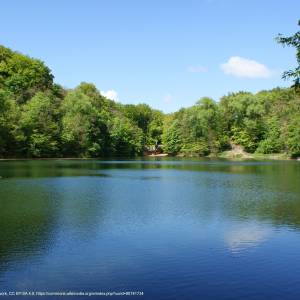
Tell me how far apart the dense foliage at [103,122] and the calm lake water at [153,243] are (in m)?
56.6

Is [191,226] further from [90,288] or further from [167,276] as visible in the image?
[90,288]

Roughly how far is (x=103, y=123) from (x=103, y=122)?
285 mm

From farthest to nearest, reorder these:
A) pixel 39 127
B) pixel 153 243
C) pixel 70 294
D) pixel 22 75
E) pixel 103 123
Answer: pixel 103 123 → pixel 22 75 → pixel 39 127 → pixel 153 243 → pixel 70 294

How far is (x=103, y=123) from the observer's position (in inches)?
4321

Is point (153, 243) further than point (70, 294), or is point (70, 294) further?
point (153, 243)

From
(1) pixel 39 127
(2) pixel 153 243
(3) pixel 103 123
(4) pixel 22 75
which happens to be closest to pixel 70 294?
(2) pixel 153 243

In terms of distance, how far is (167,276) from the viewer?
539 inches

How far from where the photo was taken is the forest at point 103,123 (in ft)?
291

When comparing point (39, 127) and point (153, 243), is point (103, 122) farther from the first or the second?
point (153, 243)

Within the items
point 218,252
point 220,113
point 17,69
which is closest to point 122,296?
point 218,252

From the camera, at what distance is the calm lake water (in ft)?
42.4

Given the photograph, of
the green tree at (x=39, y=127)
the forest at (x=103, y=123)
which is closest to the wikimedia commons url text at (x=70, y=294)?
the forest at (x=103, y=123)

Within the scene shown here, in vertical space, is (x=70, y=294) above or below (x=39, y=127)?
below

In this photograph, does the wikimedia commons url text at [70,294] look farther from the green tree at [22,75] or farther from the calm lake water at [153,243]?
the green tree at [22,75]
